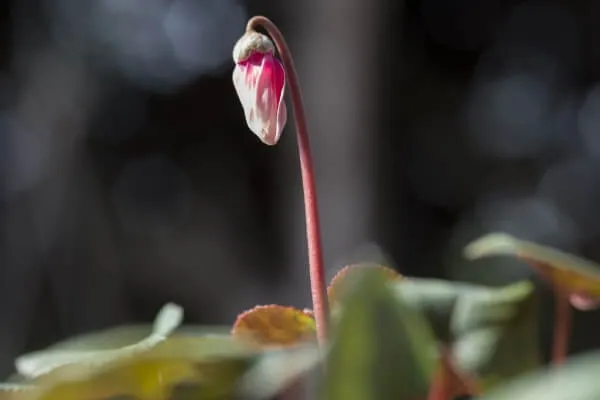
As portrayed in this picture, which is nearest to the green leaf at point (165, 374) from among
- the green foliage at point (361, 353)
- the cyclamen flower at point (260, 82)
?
the green foliage at point (361, 353)

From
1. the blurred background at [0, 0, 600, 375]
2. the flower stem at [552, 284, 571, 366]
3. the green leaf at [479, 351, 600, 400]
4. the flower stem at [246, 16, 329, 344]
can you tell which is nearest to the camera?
the green leaf at [479, 351, 600, 400]

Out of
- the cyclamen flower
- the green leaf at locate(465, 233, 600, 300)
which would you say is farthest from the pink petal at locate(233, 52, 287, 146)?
the green leaf at locate(465, 233, 600, 300)

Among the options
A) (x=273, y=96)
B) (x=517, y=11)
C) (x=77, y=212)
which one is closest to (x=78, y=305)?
(x=77, y=212)

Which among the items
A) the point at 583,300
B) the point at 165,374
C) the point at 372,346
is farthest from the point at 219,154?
the point at 372,346

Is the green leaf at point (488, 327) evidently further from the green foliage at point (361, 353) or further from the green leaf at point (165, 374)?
the green leaf at point (165, 374)

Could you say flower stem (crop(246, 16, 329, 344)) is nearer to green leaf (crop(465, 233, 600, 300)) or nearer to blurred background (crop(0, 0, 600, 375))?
green leaf (crop(465, 233, 600, 300))

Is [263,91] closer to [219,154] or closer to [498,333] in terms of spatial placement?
[498,333]
